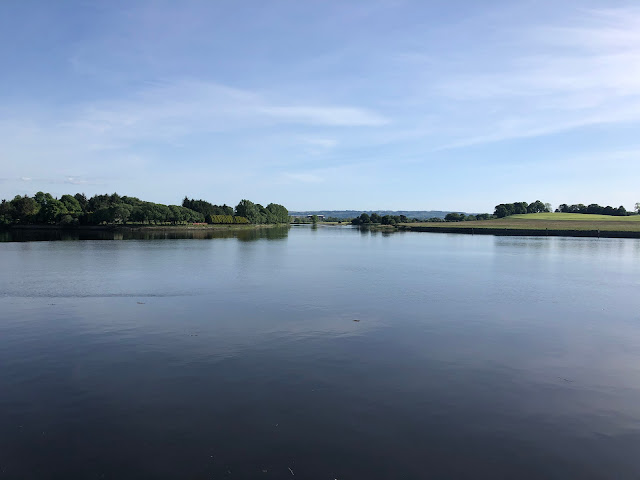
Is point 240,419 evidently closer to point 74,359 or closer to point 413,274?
point 74,359

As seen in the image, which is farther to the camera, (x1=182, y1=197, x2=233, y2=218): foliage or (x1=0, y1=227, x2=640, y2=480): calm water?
(x1=182, y1=197, x2=233, y2=218): foliage

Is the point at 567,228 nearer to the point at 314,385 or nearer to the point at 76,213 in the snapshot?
the point at 314,385

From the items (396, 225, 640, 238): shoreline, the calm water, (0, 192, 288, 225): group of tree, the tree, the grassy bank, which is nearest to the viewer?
the calm water

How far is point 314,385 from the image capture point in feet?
46.5

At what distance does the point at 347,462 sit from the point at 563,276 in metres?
39.6

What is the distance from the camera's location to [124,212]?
415 feet

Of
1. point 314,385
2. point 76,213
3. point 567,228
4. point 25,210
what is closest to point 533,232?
point 567,228

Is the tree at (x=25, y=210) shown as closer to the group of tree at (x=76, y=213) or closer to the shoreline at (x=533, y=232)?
the group of tree at (x=76, y=213)

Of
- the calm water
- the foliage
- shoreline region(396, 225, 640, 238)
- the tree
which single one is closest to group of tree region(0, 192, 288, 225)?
the tree

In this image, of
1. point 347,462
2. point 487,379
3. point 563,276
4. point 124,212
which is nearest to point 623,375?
point 487,379

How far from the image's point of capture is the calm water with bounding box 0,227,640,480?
1002 centimetres

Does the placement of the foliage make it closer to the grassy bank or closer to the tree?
the tree

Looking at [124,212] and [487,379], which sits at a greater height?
[124,212]

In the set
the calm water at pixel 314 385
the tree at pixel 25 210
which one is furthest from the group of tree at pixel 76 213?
the calm water at pixel 314 385
